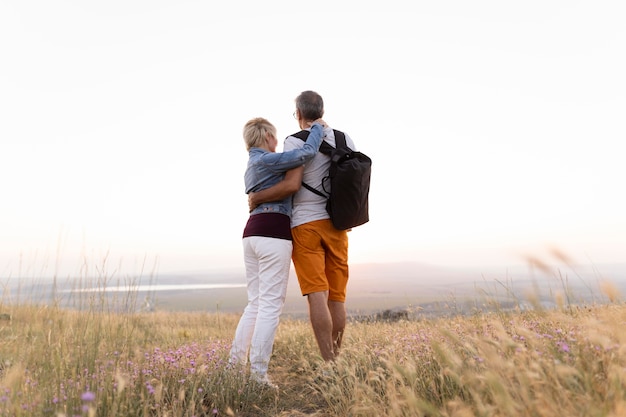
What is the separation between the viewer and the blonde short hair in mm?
4520

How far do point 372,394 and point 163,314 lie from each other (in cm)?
1299

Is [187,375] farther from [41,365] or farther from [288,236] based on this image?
[288,236]

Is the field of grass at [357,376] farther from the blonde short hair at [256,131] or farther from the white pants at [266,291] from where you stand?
the blonde short hair at [256,131]

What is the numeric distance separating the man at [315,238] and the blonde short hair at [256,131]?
264mm

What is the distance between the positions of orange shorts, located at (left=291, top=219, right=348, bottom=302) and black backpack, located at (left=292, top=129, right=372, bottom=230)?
13 cm

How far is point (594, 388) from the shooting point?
221 centimetres

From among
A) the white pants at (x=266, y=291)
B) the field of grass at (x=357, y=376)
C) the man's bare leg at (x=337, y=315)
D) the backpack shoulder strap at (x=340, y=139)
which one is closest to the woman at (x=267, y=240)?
the white pants at (x=266, y=291)

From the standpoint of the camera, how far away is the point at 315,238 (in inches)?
170

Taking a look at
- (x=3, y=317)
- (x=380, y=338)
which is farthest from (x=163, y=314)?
(x=380, y=338)

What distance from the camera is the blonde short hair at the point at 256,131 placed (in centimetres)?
452

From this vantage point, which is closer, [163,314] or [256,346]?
[256,346]

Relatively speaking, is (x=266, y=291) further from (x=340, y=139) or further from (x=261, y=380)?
(x=340, y=139)

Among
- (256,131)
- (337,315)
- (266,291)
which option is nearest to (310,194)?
(256,131)

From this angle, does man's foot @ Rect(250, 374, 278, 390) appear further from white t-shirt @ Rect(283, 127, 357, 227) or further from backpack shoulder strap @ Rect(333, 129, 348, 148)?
backpack shoulder strap @ Rect(333, 129, 348, 148)
